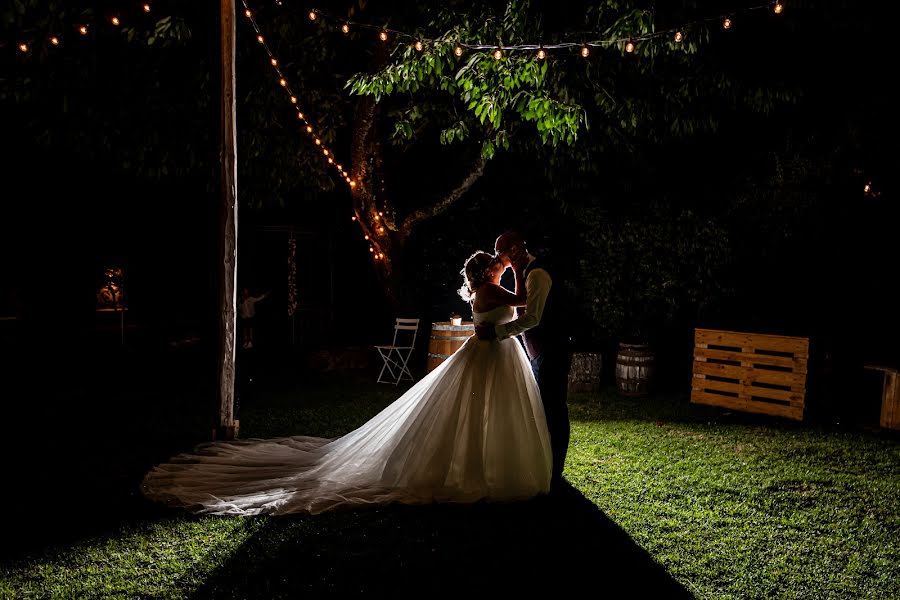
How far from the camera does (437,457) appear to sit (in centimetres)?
436

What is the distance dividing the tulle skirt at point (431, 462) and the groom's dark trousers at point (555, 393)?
0.30 ft

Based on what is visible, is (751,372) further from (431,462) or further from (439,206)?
(431,462)

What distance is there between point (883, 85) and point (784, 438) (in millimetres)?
5174

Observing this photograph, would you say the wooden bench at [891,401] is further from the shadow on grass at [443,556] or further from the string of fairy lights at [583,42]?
the shadow on grass at [443,556]

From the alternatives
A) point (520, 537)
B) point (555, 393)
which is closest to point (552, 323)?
point (555, 393)

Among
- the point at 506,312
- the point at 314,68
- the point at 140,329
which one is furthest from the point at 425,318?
the point at 140,329

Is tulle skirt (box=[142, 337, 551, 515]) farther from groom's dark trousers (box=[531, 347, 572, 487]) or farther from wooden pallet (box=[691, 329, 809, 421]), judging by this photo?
wooden pallet (box=[691, 329, 809, 421])

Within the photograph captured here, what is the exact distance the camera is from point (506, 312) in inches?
185

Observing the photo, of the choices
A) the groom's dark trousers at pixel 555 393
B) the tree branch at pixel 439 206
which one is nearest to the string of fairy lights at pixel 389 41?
the tree branch at pixel 439 206

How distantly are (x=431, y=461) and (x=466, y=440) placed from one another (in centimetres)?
28

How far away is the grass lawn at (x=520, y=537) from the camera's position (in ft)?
10.5

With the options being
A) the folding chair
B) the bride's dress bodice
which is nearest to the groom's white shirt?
the bride's dress bodice

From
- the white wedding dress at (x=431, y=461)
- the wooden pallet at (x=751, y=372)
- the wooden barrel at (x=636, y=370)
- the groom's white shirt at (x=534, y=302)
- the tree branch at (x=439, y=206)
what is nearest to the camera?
the white wedding dress at (x=431, y=461)

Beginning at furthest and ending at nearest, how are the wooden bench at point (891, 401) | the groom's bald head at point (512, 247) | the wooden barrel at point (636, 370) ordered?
the wooden barrel at point (636, 370) → the wooden bench at point (891, 401) → the groom's bald head at point (512, 247)
